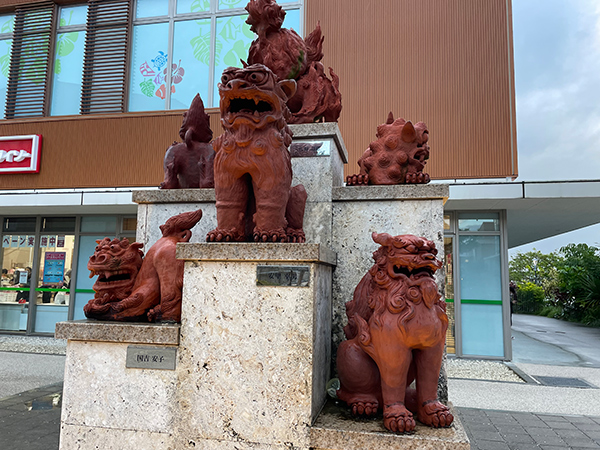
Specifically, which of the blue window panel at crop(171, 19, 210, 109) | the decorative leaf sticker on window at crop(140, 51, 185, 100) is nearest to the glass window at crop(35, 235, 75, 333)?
the decorative leaf sticker on window at crop(140, 51, 185, 100)

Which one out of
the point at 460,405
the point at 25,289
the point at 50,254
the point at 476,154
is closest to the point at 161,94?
the point at 50,254

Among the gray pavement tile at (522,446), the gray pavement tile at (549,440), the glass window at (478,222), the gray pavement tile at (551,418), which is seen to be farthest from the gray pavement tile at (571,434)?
the glass window at (478,222)

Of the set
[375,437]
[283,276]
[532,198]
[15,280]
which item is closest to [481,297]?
[532,198]

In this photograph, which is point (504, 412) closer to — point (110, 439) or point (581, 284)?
point (110, 439)

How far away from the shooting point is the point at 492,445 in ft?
11.6

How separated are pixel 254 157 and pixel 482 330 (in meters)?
6.53

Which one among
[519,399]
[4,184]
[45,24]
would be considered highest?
[45,24]

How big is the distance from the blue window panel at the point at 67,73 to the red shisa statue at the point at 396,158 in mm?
8119

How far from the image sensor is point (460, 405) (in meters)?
4.77

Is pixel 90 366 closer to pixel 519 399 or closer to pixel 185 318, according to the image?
pixel 185 318

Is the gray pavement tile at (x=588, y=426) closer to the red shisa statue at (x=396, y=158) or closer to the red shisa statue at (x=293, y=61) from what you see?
the red shisa statue at (x=396, y=158)

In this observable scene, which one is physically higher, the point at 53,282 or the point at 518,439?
the point at 53,282

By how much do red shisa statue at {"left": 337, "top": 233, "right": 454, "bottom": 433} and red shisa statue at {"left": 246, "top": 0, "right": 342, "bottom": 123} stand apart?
1.54 m

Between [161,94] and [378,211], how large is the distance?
282 inches
